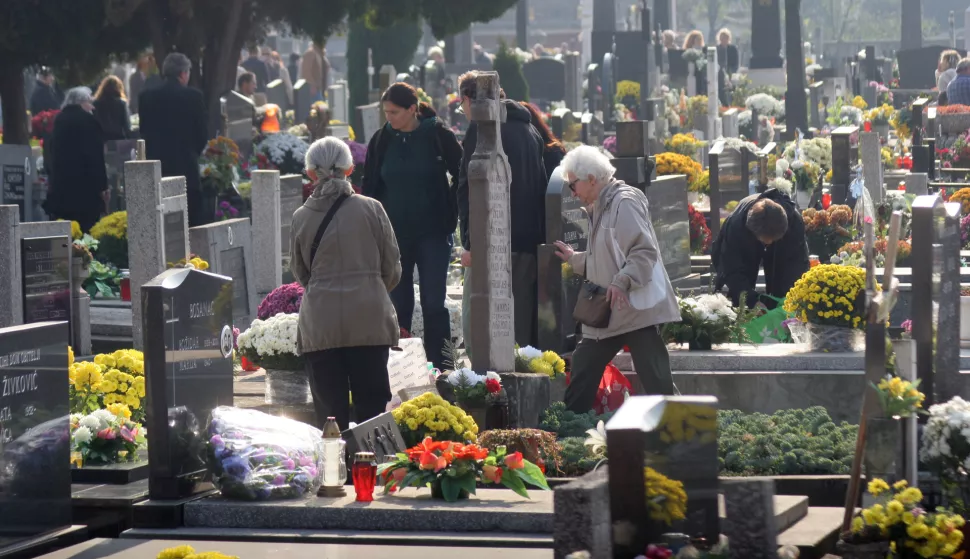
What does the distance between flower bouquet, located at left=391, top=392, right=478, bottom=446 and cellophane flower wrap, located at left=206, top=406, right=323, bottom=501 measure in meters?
0.75

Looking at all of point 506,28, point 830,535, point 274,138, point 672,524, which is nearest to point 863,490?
point 830,535

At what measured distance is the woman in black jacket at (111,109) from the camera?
734 inches

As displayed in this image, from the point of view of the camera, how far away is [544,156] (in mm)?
10258

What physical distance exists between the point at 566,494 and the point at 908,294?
6.40 metres

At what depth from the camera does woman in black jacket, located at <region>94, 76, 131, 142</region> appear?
1866 cm

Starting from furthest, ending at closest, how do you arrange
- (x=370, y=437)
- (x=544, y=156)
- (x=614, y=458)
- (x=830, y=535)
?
(x=544, y=156), (x=370, y=437), (x=830, y=535), (x=614, y=458)

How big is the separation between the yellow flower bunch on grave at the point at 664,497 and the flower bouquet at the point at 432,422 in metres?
2.59

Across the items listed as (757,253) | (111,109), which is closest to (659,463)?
(757,253)

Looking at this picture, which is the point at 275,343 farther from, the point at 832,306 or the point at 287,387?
the point at 832,306

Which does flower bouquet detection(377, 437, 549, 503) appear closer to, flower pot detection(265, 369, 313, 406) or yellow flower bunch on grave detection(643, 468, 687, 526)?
yellow flower bunch on grave detection(643, 468, 687, 526)

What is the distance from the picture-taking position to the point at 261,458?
6566 mm

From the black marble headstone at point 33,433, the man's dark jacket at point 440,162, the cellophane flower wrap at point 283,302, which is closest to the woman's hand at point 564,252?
the man's dark jacket at point 440,162

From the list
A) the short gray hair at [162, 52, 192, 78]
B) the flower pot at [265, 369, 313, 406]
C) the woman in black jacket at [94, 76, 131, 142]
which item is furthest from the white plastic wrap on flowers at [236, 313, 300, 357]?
the woman in black jacket at [94, 76, 131, 142]

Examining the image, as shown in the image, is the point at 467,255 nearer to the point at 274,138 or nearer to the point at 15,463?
the point at 15,463
